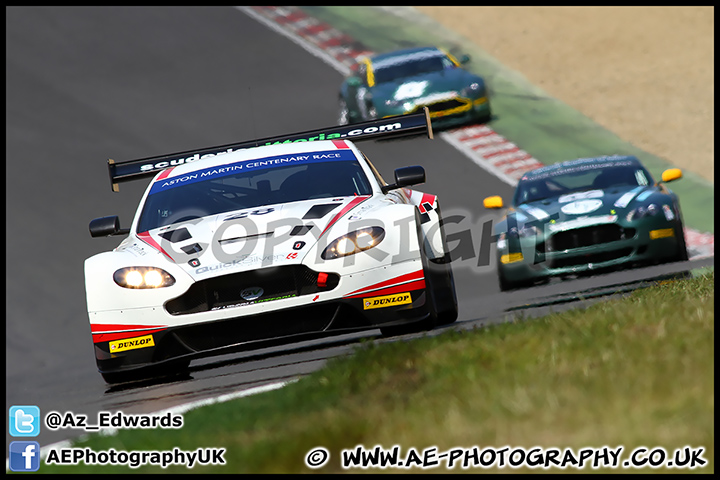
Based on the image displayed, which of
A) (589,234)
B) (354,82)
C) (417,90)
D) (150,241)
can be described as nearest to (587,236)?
(589,234)

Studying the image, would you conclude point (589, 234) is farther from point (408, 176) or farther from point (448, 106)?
point (448, 106)

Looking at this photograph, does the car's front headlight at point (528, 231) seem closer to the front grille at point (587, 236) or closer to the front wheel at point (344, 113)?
the front grille at point (587, 236)

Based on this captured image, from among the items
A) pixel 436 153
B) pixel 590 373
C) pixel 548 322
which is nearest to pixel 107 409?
pixel 548 322

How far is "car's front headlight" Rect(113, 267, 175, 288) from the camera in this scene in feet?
21.6

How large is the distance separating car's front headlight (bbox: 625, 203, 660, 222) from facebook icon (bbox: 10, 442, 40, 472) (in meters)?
7.08

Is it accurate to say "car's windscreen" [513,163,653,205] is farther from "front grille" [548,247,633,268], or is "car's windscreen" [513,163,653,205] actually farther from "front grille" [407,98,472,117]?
"front grille" [407,98,472,117]

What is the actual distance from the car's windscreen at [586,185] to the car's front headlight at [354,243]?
5178 mm

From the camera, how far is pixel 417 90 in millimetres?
18000

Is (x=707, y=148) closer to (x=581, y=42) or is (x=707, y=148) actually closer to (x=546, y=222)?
(x=581, y=42)

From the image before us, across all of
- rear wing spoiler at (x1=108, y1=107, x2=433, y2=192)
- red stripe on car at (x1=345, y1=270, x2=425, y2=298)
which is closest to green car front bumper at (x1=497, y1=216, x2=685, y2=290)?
rear wing spoiler at (x1=108, y1=107, x2=433, y2=192)

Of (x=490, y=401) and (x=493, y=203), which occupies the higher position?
(x=490, y=401)

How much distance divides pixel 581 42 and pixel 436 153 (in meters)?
9.00

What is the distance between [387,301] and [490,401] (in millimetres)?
2710

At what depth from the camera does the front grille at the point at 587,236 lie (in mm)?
10398
